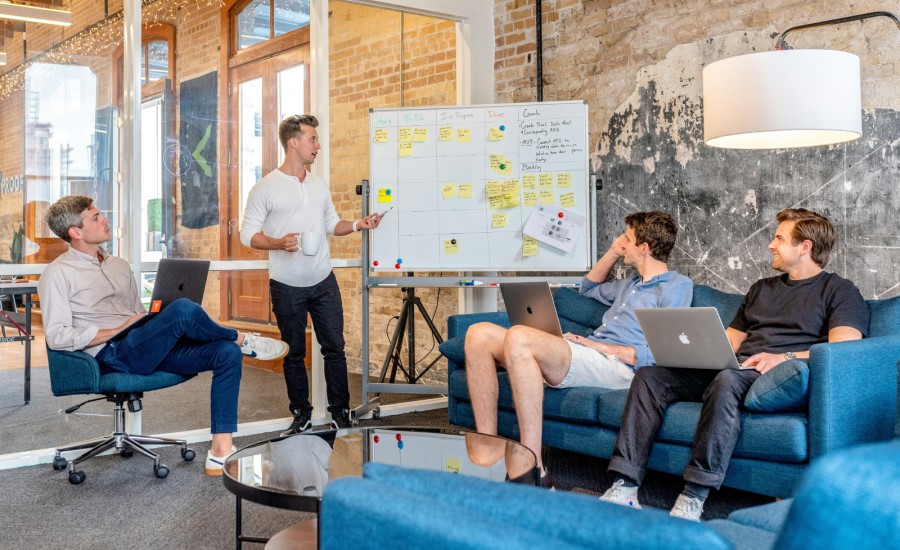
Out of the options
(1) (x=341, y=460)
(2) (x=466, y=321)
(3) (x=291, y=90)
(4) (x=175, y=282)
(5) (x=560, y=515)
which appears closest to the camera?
(5) (x=560, y=515)

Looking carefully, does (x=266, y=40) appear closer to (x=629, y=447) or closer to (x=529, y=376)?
(x=529, y=376)

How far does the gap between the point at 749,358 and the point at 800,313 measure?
0.90 feet

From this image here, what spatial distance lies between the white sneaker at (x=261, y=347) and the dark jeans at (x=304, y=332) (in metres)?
0.37

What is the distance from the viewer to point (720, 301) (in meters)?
4.09

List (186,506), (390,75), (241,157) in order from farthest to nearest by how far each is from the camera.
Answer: (390,75) < (241,157) < (186,506)

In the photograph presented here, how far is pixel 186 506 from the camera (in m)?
3.44

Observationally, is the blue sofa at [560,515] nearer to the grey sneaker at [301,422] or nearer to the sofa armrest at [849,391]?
the sofa armrest at [849,391]

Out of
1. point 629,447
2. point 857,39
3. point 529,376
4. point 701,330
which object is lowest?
point 629,447

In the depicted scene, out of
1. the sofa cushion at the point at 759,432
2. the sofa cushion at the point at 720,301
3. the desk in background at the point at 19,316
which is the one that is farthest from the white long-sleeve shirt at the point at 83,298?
the sofa cushion at the point at 720,301

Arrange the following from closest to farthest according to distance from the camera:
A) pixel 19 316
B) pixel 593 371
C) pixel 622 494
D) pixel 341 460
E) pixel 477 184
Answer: pixel 341 460
pixel 622 494
pixel 593 371
pixel 19 316
pixel 477 184

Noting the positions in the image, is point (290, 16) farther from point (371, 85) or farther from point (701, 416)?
point (701, 416)

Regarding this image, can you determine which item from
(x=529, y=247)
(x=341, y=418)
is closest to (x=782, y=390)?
(x=529, y=247)

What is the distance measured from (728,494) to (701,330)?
791mm

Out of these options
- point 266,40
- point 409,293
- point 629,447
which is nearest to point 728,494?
point 629,447
